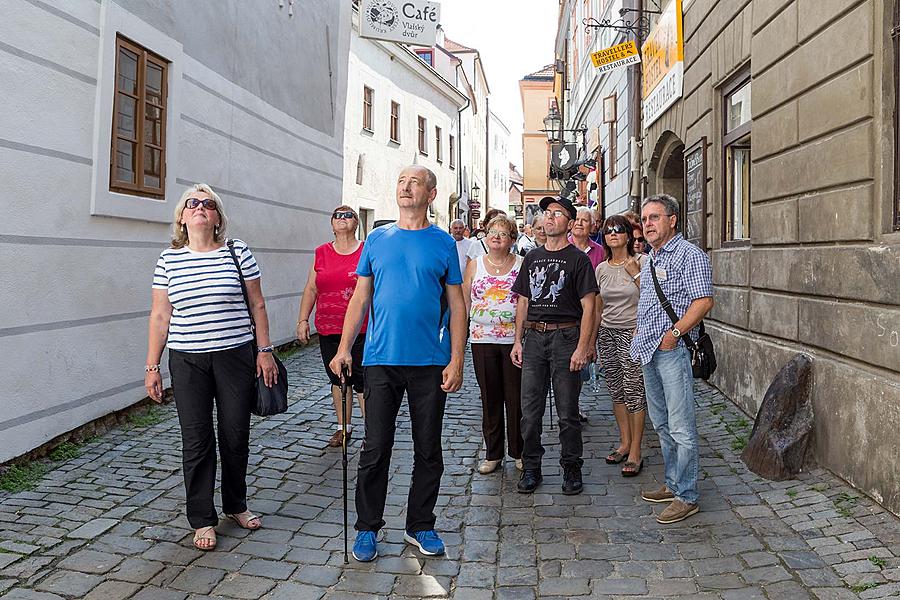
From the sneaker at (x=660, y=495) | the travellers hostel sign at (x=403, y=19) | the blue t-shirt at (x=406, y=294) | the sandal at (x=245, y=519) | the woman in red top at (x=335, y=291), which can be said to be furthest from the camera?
the travellers hostel sign at (x=403, y=19)

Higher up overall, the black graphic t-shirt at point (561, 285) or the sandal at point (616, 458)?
the black graphic t-shirt at point (561, 285)

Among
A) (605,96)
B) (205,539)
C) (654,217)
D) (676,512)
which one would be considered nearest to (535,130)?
(605,96)

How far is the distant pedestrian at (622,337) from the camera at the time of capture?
575 cm

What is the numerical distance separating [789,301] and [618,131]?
386 inches

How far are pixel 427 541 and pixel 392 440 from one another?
0.55 metres

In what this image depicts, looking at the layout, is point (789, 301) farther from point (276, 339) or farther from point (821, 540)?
point (276, 339)

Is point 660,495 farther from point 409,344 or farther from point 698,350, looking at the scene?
point 409,344

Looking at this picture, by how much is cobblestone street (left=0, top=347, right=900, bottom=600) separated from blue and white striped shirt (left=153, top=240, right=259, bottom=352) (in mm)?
1067

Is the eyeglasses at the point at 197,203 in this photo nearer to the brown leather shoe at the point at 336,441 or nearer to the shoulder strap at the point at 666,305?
the shoulder strap at the point at 666,305

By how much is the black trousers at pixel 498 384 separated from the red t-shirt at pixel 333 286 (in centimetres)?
105

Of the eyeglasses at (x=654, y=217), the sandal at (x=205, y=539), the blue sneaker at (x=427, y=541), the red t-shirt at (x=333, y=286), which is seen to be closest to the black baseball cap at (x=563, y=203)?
the eyeglasses at (x=654, y=217)

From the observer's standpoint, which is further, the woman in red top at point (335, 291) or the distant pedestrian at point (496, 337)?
the woman in red top at point (335, 291)

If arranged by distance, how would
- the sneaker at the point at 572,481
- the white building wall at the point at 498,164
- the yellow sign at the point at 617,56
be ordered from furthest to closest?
the white building wall at the point at 498,164
the yellow sign at the point at 617,56
the sneaker at the point at 572,481

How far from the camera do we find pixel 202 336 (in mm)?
4336
